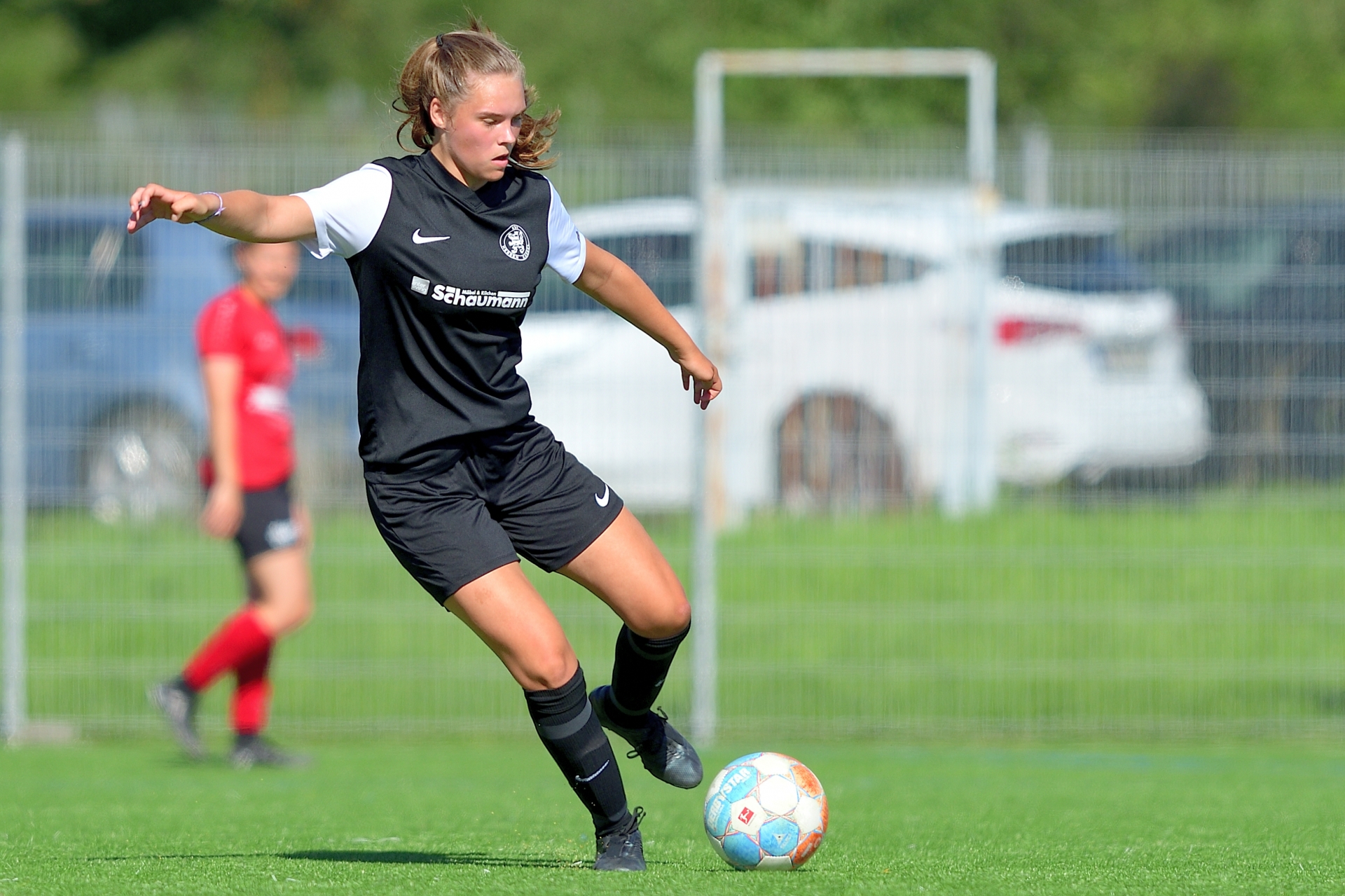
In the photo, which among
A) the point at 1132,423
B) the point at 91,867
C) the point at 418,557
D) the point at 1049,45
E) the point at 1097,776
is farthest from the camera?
the point at 1049,45

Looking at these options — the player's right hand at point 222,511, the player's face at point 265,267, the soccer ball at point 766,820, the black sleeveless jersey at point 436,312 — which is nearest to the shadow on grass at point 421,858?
the soccer ball at point 766,820

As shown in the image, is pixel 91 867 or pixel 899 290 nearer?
pixel 91 867

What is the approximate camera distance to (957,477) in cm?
932

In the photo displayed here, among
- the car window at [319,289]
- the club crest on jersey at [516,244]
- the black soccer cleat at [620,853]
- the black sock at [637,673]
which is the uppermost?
the car window at [319,289]

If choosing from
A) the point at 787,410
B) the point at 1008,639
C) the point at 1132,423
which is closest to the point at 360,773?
the point at 787,410

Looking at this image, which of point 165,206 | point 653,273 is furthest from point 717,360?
point 165,206

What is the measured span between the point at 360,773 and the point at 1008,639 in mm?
3231

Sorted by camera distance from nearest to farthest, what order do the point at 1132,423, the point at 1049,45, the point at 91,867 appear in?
the point at 91,867, the point at 1132,423, the point at 1049,45

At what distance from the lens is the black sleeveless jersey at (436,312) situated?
16.6ft

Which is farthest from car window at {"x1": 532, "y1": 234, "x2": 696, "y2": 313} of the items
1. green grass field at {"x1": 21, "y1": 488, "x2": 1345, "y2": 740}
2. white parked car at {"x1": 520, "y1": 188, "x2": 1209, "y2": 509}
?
green grass field at {"x1": 21, "y1": 488, "x2": 1345, "y2": 740}

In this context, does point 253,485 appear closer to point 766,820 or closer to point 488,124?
point 488,124

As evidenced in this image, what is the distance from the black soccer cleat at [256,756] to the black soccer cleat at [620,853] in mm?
3754

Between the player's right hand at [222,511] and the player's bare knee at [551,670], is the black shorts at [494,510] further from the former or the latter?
the player's right hand at [222,511]

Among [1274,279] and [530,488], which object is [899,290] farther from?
[530,488]
